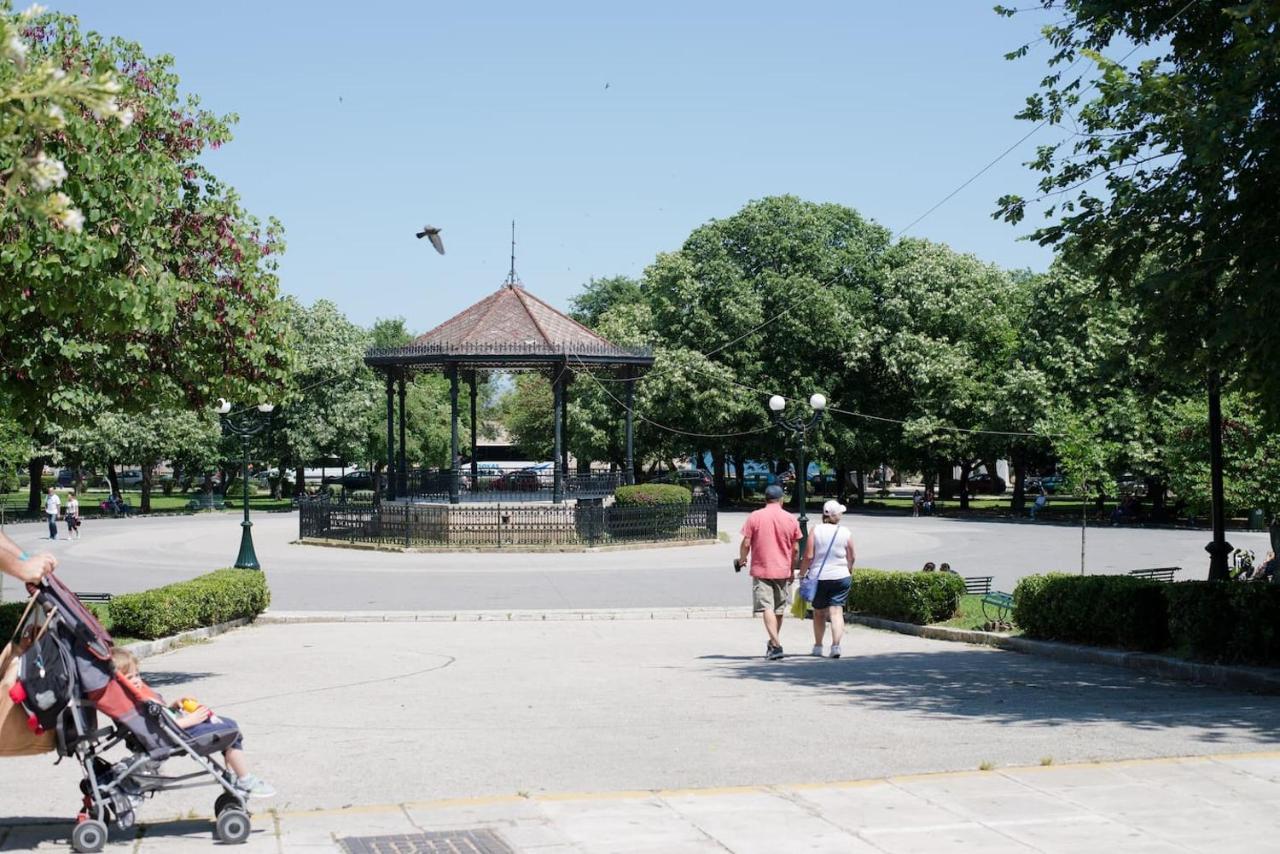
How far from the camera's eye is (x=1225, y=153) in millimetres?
10625

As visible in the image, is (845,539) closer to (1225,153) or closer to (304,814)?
(1225,153)

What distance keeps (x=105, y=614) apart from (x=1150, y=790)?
1474cm

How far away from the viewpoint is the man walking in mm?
14062

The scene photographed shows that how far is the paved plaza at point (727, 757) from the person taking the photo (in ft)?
20.9

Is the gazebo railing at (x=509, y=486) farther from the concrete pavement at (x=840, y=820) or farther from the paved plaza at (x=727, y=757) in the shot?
the concrete pavement at (x=840, y=820)

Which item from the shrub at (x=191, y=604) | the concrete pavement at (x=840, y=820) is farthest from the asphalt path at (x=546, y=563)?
the concrete pavement at (x=840, y=820)

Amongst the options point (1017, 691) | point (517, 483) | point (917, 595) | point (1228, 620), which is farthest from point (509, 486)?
point (1017, 691)

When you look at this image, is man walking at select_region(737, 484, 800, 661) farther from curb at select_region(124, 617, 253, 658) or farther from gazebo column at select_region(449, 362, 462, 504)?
gazebo column at select_region(449, 362, 462, 504)

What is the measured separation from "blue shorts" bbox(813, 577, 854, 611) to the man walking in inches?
13.8

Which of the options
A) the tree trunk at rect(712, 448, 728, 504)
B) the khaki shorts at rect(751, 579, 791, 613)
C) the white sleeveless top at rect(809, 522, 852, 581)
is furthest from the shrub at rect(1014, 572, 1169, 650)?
the tree trunk at rect(712, 448, 728, 504)

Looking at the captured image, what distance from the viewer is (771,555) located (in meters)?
14.1

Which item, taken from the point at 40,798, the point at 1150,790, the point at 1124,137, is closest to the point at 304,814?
the point at 40,798

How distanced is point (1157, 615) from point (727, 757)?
7.00 m

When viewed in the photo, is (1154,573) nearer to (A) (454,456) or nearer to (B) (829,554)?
(B) (829,554)
